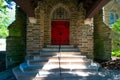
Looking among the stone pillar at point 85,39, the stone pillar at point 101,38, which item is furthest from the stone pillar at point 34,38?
the stone pillar at point 101,38

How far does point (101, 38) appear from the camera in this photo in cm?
1522

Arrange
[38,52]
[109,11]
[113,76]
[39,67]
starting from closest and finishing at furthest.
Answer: [113,76] < [39,67] < [38,52] < [109,11]

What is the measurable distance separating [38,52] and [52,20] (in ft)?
6.28

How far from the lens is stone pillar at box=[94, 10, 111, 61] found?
15.0m

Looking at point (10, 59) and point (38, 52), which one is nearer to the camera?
point (38, 52)

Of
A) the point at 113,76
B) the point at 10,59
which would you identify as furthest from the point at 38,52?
the point at 113,76

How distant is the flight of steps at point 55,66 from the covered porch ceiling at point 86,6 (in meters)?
1.94

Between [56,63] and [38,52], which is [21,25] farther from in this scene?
[56,63]

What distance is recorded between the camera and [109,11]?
86.9 ft

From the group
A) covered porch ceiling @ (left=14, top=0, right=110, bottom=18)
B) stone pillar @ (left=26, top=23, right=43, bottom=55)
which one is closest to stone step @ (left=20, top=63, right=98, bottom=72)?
stone pillar @ (left=26, top=23, right=43, bottom=55)

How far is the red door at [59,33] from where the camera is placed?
14070 mm

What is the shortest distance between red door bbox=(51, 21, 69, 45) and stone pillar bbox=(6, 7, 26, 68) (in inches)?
73.5

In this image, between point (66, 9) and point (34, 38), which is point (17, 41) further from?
point (66, 9)

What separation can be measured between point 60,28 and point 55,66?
3.30 m
